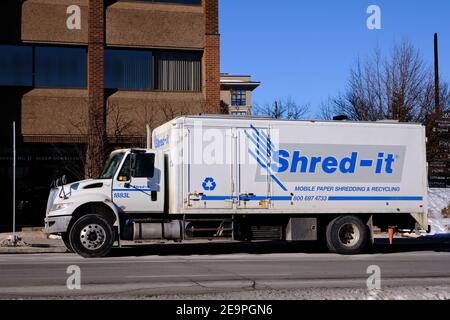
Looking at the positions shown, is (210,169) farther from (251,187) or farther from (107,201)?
(107,201)

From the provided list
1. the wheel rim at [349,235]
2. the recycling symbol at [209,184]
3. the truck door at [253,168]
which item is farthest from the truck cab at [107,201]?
the wheel rim at [349,235]

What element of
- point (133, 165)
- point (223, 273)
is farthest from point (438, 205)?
point (223, 273)

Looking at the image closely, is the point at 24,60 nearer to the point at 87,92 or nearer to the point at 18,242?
the point at 87,92

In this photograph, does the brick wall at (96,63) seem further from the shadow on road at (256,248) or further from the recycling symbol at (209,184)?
the recycling symbol at (209,184)

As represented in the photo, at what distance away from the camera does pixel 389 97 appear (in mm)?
30812

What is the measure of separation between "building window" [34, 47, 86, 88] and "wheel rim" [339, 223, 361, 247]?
1284 cm

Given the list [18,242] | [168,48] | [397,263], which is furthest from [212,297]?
[168,48]

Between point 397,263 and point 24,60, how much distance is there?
54.8 feet

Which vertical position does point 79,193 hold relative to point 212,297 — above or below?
above

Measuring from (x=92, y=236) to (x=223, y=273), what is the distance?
442 centimetres

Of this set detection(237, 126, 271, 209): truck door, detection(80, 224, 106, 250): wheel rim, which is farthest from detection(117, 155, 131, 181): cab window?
detection(237, 126, 271, 209): truck door

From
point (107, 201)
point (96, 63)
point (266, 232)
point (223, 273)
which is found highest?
point (96, 63)

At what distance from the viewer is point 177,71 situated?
1062 inches

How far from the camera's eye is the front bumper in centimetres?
1592
